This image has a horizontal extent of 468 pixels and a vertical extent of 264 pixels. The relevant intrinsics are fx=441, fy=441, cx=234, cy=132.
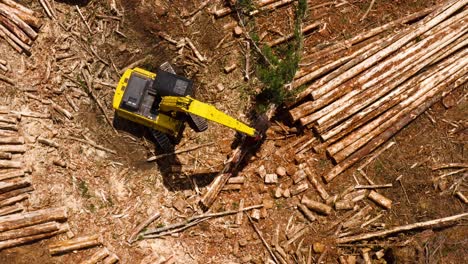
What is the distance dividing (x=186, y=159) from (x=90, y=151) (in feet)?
12.3

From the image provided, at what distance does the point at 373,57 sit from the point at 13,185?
14.4 meters

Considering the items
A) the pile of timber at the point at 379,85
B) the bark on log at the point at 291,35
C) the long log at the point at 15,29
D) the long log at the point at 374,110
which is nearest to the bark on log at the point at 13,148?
the long log at the point at 15,29

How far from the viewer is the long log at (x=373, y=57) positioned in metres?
17.1

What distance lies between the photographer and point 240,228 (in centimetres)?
1694

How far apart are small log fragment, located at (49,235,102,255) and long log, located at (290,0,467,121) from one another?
8.66m

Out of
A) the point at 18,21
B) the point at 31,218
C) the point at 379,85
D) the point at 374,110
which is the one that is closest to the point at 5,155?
the point at 31,218

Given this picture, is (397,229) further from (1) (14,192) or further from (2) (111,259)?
(1) (14,192)

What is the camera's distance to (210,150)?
58.0ft

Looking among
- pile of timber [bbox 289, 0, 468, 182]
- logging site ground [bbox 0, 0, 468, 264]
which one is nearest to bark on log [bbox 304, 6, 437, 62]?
pile of timber [bbox 289, 0, 468, 182]

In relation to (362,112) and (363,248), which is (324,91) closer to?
(362,112)

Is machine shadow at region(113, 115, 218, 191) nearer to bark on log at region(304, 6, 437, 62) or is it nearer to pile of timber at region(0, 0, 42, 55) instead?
pile of timber at region(0, 0, 42, 55)

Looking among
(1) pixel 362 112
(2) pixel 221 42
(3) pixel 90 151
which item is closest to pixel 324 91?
(1) pixel 362 112

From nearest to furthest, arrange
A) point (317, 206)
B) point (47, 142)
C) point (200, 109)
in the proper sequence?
point (200, 109) → point (47, 142) → point (317, 206)

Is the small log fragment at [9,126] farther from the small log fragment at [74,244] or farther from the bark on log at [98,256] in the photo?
the bark on log at [98,256]
